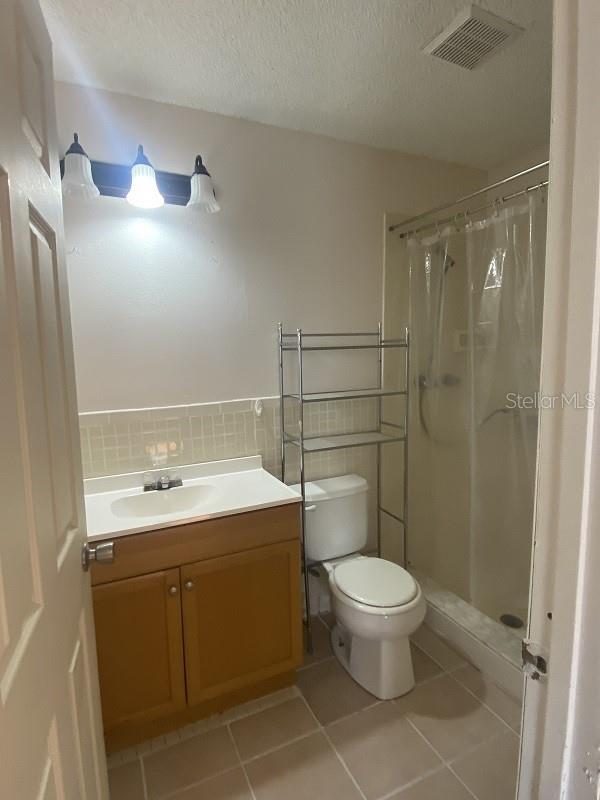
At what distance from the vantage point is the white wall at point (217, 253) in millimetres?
1664

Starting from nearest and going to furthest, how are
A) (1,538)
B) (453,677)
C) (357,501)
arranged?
1. (1,538)
2. (453,677)
3. (357,501)

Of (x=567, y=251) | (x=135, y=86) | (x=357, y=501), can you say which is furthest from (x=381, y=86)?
(x=357, y=501)

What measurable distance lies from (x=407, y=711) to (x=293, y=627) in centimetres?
53

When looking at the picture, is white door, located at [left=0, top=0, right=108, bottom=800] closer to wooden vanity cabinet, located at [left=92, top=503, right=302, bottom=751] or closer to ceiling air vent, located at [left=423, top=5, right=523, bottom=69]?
wooden vanity cabinet, located at [left=92, top=503, right=302, bottom=751]

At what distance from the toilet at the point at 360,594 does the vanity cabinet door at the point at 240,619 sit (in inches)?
9.1

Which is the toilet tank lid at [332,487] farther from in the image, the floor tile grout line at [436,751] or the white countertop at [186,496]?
the floor tile grout line at [436,751]

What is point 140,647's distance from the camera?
1.44m

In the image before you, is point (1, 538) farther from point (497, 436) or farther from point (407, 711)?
point (497, 436)

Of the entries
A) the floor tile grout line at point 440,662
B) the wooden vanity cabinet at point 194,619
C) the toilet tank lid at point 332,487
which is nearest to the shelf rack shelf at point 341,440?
the toilet tank lid at point 332,487

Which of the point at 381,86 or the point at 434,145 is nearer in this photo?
the point at 381,86

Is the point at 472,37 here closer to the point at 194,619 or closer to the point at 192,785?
the point at 194,619

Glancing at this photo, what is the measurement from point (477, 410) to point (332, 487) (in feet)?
2.63

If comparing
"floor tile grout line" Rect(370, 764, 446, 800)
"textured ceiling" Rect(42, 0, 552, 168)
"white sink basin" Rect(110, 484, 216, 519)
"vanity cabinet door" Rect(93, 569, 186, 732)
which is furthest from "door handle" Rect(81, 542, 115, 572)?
"textured ceiling" Rect(42, 0, 552, 168)

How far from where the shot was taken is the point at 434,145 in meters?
2.14
